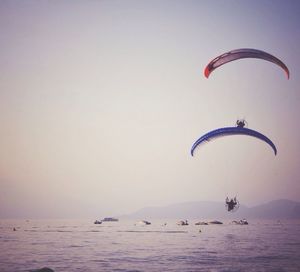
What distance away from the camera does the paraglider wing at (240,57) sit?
2127 centimetres

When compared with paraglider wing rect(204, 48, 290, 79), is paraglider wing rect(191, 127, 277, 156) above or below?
below

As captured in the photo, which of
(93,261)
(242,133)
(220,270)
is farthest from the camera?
(242,133)

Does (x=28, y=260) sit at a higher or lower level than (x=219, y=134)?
lower

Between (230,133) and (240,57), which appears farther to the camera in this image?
(230,133)

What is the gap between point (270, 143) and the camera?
2670 centimetres

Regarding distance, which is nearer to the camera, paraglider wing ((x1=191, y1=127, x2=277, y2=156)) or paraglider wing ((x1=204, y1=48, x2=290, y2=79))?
paraglider wing ((x1=204, y1=48, x2=290, y2=79))

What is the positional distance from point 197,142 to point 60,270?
14254mm

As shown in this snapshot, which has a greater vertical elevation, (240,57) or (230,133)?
(240,57)

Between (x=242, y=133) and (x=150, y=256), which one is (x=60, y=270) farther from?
(x=242, y=133)

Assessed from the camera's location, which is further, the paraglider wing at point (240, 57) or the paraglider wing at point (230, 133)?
the paraglider wing at point (230, 133)

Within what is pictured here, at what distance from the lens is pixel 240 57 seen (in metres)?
22.2

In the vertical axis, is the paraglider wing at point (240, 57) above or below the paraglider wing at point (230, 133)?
above

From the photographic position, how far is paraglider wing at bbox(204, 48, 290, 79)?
2127 centimetres

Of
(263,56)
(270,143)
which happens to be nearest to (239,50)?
Answer: (263,56)
